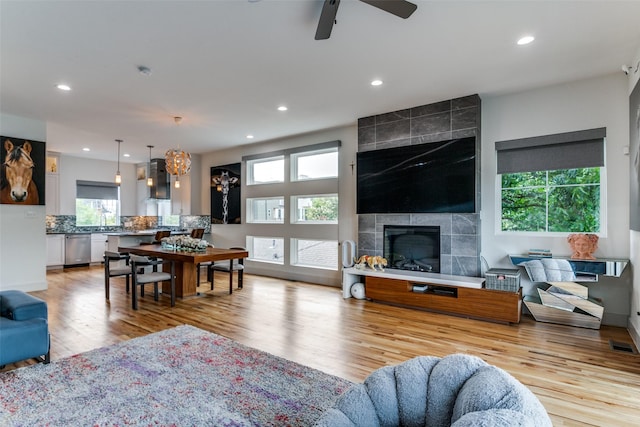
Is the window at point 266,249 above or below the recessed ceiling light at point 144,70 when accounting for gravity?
below

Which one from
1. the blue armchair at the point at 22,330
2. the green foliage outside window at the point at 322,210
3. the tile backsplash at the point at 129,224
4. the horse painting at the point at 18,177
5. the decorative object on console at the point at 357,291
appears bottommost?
the decorative object on console at the point at 357,291

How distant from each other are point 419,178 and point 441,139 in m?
0.60

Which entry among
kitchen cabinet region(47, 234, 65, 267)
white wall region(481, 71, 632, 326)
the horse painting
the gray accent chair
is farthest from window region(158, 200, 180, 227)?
the gray accent chair

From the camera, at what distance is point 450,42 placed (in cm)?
303

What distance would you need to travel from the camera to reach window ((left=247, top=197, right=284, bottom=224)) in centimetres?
695

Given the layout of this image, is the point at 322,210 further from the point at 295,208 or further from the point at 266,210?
the point at 266,210

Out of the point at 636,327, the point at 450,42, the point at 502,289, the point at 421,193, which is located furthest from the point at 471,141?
the point at 636,327

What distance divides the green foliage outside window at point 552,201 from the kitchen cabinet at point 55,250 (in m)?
9.20

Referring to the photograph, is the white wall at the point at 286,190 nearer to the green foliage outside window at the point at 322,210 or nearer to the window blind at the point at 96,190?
the green foliage outside window at the point at 322,210

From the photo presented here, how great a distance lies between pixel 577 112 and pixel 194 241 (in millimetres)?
5401

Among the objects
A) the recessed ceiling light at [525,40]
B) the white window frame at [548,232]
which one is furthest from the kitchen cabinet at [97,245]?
the recessed ceiling light at [525,40]

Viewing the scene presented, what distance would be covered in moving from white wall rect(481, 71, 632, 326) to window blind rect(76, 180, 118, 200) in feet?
30.7

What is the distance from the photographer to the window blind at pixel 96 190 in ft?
28.5

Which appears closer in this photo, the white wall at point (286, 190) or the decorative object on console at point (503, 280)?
the decorative object on console at point (503, 280)
